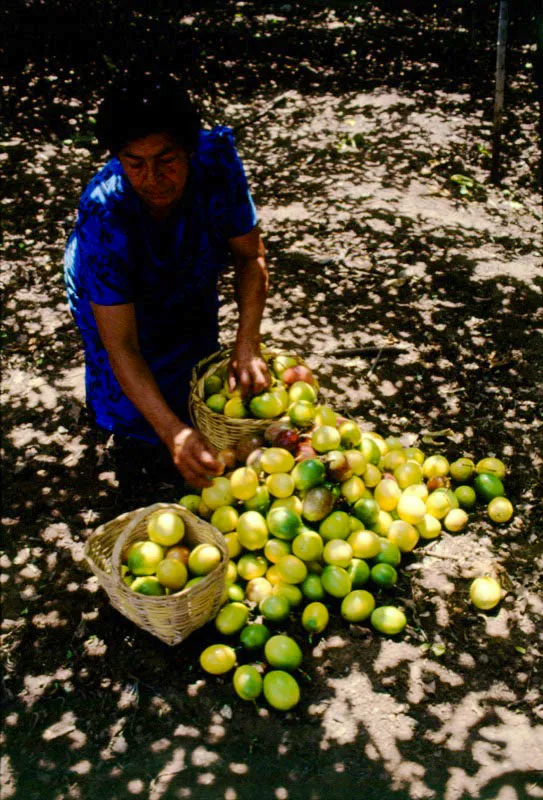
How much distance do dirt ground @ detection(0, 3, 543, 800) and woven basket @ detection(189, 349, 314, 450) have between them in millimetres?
718

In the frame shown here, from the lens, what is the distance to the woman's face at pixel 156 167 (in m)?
2.84

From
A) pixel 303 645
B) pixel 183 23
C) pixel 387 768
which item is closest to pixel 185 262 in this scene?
pixel 303 645

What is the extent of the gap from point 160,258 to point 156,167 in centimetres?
66

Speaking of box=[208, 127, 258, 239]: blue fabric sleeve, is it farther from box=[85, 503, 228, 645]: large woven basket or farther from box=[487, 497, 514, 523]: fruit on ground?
box=[487, 497, 514, 523]: fruit on ground

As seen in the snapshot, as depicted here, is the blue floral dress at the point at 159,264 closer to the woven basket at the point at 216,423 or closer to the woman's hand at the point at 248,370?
the woven basket at the point at 216,423

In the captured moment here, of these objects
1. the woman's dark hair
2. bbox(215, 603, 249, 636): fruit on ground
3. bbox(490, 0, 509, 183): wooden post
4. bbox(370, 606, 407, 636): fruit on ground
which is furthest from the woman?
bbox(490, 0, 509, 183): wooden post

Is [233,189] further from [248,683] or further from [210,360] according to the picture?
[248,683]

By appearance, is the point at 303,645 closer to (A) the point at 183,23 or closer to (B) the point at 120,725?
(B) the point at 120,725

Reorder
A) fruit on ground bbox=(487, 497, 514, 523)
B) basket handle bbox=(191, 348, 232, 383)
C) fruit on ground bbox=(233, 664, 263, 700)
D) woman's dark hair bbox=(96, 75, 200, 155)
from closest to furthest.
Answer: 1. woman's dark hair bbox=(96, 75, 200, 155)
2. fruit on ground bbox=(233, 664, 263, 700)
3. fruit on ground bbox=(487, 497, 514, 523)
4. basket handle bbox=(191, 348, 232, 383)

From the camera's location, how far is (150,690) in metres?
3.14

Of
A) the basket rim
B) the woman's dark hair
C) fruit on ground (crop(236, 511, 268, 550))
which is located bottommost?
fruit on ground (crop(236, 511, 268, 550))

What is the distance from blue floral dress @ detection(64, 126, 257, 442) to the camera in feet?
10.5

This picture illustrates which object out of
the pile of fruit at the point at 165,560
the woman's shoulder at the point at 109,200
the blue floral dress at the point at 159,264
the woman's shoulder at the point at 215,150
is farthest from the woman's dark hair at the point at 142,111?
the pile of fruit at the point at 165,560

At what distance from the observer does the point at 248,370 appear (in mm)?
3633
